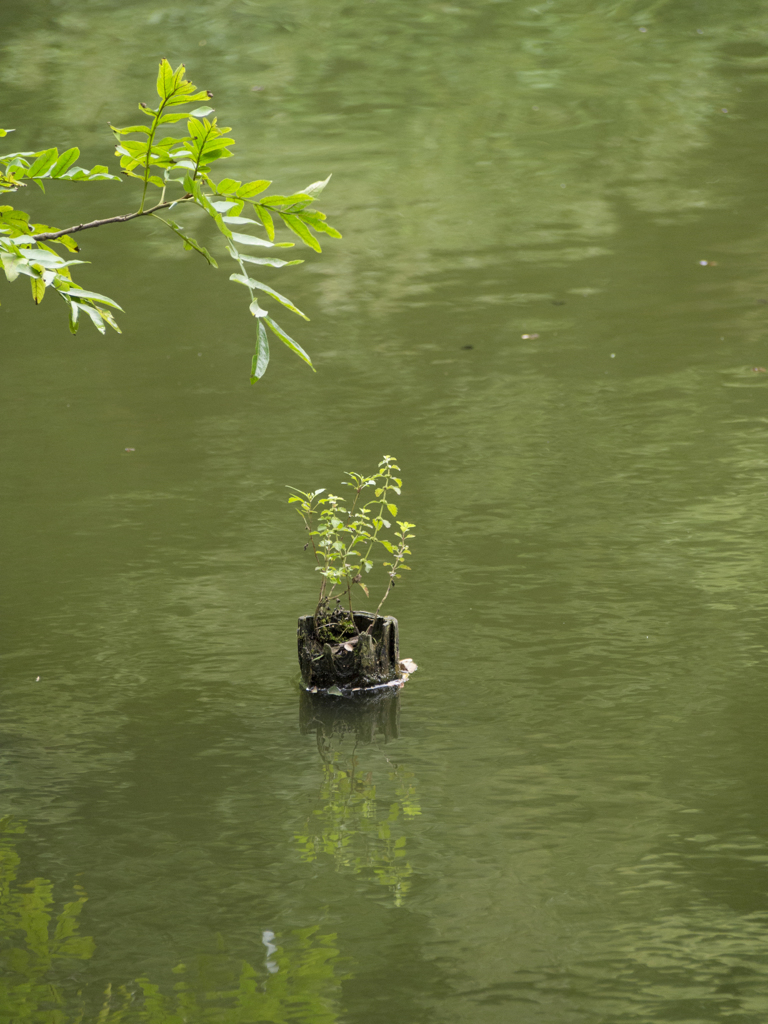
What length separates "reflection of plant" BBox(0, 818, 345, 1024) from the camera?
2.40 meters

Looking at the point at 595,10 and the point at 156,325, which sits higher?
the point at 595,10

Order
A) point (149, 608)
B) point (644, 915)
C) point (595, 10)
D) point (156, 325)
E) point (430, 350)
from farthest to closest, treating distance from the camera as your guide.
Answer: point (595, 10) < point (156, 325) < point (430, 350) < point (149, 608) < point (644, 915)

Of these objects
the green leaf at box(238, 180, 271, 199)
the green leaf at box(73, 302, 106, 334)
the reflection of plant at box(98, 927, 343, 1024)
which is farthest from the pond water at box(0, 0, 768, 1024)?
the green leaf at box(238, 180, 271, 199)

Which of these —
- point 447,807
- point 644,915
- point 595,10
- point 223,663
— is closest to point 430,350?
point 223,663

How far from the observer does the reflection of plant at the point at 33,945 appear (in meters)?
2.44

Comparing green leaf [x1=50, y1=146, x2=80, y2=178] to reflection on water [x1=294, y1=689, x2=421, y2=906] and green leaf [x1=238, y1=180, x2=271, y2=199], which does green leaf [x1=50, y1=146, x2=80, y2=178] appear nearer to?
green leaf [x1=238, y1=180, x2=271, y2=199]

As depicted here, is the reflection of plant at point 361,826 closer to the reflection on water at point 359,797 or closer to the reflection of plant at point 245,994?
the reflection on water at point 359,797

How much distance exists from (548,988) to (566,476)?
8.90ft

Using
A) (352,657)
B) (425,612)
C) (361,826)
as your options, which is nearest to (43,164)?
(361,826)

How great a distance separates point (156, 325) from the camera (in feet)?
23.0

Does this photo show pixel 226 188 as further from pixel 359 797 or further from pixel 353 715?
pixel 353 715

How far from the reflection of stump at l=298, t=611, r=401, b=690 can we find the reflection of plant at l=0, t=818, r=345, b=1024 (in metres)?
1.04

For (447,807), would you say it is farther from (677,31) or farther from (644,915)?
(677,31)

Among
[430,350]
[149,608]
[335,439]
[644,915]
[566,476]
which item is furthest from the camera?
[430,350]
